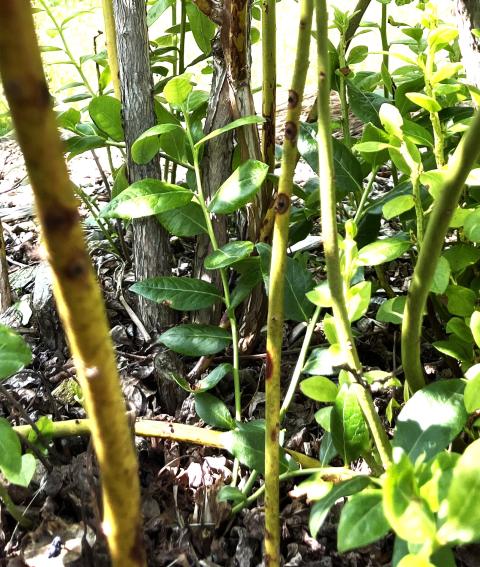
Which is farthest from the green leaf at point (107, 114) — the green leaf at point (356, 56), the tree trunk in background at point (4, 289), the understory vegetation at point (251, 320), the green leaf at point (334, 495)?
the green leaf at point (334, 495)

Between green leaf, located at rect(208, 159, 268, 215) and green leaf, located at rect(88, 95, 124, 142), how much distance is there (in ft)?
0.97

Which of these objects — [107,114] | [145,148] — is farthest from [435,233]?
[107,114]

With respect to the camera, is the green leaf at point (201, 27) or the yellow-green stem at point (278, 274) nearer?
the yellow-green stem at point (278, 274)

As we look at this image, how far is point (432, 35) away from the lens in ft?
2.40

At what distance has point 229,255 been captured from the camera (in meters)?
0.83

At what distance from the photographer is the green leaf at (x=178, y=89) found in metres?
0.87

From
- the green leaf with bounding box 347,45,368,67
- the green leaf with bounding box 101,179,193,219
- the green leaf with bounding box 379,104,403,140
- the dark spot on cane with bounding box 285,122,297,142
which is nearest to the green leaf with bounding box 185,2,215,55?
the green leaf with bounding box 347,45,368,67

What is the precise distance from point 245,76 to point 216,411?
0.46 m

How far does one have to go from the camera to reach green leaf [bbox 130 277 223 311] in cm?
89

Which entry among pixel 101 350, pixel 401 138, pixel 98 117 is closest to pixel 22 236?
pixel 98 117

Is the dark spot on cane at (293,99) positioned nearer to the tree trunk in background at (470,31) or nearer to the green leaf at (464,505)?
the green leaf at (464,505)

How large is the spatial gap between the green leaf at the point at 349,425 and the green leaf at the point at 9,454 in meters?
0.31

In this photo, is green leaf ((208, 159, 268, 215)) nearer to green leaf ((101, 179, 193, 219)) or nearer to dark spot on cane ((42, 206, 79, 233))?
green leaf ((101, 179, 193, 219))

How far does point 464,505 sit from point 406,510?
0.04 meters
